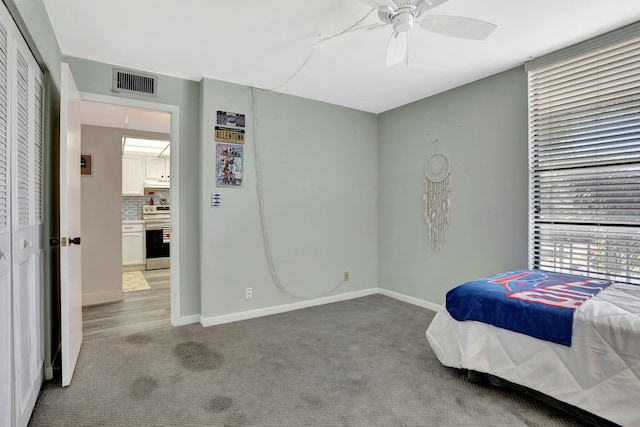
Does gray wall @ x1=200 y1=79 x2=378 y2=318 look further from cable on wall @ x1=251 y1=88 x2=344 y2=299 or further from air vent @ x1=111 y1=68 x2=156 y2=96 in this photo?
air vent @ x1=111 y1=68 x2=156 y2=96

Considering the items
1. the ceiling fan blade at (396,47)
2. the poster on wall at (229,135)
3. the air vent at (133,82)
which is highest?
the air vent at (133,82)

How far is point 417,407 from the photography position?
77.9 inches

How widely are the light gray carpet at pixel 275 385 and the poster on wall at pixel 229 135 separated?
181cm

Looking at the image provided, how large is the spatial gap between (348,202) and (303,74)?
1.66 m

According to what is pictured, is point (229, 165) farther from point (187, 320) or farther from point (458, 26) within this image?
point (458, 26)

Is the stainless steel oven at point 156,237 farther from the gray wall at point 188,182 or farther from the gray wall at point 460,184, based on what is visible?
the gray wall at point 460,184

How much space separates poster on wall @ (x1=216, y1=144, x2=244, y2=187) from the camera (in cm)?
340

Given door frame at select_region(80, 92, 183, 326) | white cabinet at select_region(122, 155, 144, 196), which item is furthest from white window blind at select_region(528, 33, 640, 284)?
white cabinet at select_region(122, 155, 144, 196)

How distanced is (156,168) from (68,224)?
5.02 m

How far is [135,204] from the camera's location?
22.7 ft

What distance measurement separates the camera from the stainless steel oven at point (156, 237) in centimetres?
636

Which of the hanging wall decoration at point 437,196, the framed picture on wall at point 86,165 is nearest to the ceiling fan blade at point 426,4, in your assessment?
the hanging wall decoration at point 437,196

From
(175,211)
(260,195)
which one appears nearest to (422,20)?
(260,195)

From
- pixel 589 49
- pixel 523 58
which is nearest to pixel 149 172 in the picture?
pixel 523 58
